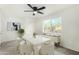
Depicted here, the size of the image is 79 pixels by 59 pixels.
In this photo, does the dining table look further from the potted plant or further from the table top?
the potted plant

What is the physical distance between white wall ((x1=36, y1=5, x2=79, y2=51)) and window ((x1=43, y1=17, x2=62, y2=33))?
7 centimetres

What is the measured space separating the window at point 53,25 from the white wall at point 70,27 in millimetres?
69

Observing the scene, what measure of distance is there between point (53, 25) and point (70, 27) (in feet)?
0.96

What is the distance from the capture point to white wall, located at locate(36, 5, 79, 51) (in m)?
1.62

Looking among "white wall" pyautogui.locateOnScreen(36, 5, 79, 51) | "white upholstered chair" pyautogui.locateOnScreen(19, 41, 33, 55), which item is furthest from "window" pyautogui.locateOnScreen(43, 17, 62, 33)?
"white upholstered chair" pyautogui.locateOnScreen(19, 41, 33, 55)

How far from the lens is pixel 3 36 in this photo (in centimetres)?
161

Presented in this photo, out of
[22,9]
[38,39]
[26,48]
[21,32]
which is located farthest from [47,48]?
[22,9]

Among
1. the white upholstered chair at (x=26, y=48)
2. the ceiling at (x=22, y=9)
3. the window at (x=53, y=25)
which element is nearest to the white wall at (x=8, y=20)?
the ceiling at (x=22, y=9)

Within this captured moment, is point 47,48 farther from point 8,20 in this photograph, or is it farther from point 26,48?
point 8,20

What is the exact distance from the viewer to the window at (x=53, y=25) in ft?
5.60

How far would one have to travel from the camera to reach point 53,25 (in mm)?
1764

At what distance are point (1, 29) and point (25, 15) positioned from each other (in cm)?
46
